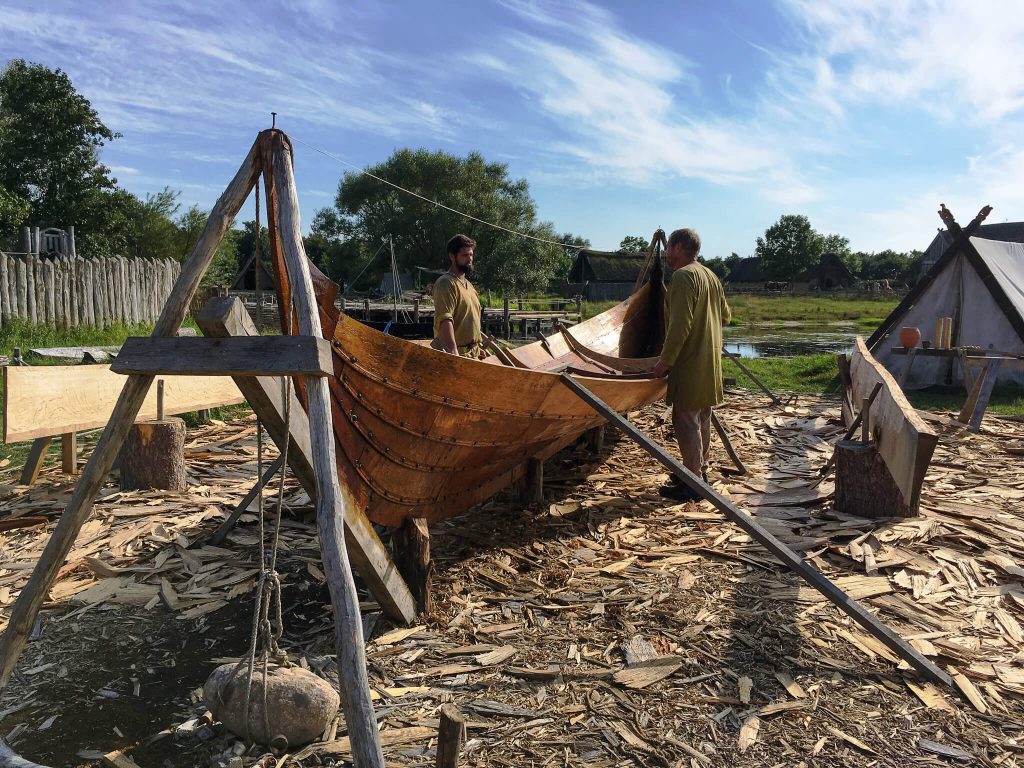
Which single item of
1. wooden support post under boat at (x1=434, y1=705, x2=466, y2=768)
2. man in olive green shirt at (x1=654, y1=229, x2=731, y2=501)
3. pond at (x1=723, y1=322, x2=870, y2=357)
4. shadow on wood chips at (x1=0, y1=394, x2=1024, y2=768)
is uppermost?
man in olive green shirt at (x1=654, y1=229, x2=731, y2=501)

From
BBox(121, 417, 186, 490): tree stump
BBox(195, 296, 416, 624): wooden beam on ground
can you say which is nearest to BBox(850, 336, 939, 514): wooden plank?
BBox(195, 296, 416, 624): wooden beam on ground

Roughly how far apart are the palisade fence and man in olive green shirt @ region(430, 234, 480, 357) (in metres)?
11.4

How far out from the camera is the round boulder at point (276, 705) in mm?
2650

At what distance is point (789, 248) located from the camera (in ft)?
257

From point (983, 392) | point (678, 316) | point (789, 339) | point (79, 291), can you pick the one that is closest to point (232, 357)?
point (678, 316)

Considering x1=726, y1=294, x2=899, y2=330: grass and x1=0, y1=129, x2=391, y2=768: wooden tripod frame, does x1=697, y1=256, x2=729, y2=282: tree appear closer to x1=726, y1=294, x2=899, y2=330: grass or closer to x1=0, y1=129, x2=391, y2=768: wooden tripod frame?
x1=726, y1=294, x2=899, y2=330: grass

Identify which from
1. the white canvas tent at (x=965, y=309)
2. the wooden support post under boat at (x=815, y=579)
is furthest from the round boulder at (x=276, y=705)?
the white canvas tent at (x=965, y=309)

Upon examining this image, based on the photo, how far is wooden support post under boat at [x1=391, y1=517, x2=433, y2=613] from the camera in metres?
3.78

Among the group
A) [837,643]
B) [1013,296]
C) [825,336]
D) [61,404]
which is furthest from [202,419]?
[825,336]

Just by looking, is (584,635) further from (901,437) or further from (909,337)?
(909,337)

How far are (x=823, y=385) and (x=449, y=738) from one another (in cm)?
1208

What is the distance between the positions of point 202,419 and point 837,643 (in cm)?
773

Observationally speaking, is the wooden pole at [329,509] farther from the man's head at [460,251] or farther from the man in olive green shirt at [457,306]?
the man's head at [460,251]

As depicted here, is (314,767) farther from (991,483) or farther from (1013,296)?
(1013,296)
